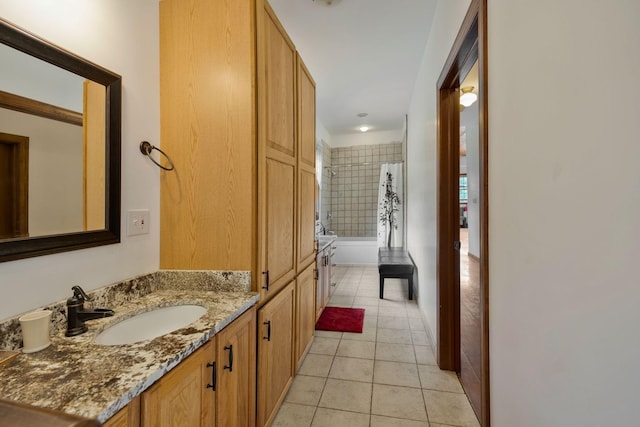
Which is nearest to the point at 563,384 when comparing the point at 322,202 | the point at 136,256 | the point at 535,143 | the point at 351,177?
the point at 535,143

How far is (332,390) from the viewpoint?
1946 millimetres

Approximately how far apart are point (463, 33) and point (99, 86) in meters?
1.76

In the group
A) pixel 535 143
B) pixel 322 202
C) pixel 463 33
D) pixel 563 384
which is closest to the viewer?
pixel 563 384

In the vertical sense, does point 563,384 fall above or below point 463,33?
below

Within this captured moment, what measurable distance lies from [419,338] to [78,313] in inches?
102

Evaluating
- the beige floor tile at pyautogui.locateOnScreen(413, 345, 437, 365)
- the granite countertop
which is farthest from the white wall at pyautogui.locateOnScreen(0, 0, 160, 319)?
the beige floor tile at pyautogui.locateOnScreen(413, 345, 437, 365)

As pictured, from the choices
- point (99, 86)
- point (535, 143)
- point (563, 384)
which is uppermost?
point (99, 86)

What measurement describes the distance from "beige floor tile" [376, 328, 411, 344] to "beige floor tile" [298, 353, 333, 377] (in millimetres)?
603

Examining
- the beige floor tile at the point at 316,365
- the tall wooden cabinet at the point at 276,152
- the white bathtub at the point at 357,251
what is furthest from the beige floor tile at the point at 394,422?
the white bathtub at the point at 357,251

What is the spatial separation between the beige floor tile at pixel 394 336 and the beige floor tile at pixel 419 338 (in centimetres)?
4

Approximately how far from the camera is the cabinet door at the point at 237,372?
42.4 inches

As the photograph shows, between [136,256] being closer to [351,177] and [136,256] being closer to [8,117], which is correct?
[8,117]

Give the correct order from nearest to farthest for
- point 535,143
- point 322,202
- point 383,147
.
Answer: point 535,143 < point 322,202 < point 383,147

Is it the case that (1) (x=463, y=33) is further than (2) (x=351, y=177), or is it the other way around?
(2) (x=351, y=177)
